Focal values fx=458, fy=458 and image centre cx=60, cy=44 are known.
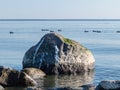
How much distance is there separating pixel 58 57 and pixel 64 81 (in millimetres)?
4044

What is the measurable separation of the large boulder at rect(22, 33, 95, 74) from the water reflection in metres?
1.01

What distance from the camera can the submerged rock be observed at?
35594 millimetres

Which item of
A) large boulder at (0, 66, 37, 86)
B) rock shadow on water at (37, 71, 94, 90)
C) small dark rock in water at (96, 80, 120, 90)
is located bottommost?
rock shadow on water at (37, 71, 94, 90)

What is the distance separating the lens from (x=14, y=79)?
3156cm

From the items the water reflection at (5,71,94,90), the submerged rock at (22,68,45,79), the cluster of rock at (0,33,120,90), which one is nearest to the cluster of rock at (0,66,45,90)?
the water reflection at (5,71,94,90)

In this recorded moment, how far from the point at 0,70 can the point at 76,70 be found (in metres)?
8.99

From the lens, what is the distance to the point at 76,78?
36.8 m

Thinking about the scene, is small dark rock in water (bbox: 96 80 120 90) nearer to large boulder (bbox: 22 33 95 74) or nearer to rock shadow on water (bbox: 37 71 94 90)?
rock shadow on water (bbox: 37 71 94 90)

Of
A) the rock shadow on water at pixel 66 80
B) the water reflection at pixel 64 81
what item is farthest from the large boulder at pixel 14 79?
the rock shadow on water at pixel 66 80

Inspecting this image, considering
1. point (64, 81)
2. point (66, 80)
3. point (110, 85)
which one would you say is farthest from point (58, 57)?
point (110, 85)

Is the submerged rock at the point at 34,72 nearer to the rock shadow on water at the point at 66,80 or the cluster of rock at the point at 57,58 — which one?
the cluster of rock at the point at 57,58

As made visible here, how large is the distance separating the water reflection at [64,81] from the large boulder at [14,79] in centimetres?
80

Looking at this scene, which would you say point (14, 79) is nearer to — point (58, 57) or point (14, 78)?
point (14, 78)

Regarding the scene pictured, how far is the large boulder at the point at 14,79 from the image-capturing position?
31312mm
